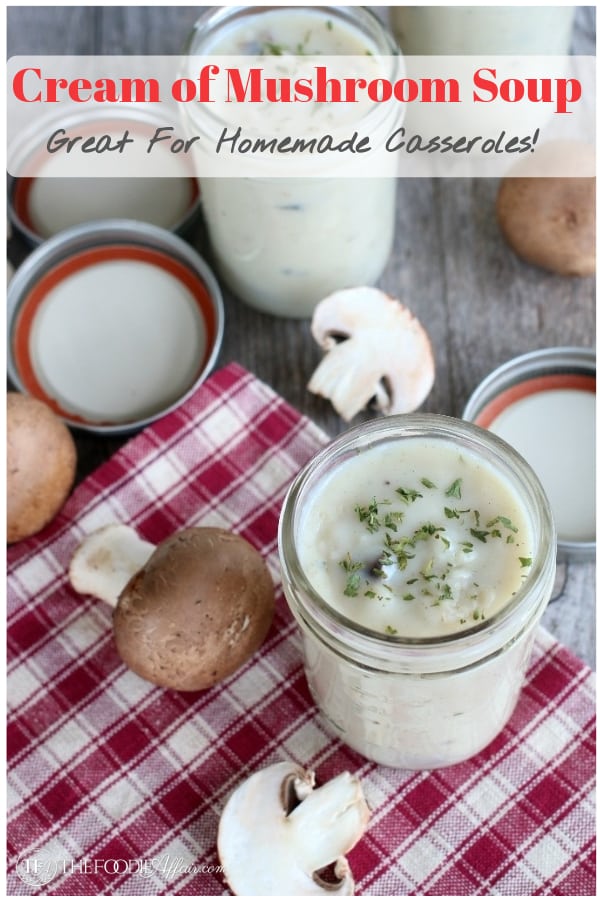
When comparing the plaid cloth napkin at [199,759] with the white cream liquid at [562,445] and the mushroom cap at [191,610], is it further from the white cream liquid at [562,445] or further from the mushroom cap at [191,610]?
the white cream liquid at [562,445]

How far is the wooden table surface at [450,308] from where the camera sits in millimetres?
1573

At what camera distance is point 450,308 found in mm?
1637

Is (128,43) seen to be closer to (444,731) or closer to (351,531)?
(351,531)

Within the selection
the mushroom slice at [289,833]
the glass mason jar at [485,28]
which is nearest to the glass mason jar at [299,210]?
the glass mason jar at [485,28]

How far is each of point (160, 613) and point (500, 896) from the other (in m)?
0.46

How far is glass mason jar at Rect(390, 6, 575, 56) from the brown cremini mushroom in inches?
31.2

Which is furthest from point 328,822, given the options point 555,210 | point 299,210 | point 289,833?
point 555,210

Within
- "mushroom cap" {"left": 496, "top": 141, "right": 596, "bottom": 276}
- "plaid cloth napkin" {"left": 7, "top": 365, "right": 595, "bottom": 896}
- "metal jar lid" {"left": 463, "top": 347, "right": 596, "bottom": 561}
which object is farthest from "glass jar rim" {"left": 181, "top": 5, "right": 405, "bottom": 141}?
"plaid cloth napkin" {"left": 7, "top": 365, "right": 595, "bottom": 896}

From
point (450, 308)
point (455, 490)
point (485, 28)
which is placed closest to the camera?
point (455, 490)

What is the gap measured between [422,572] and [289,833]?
1.14 ft

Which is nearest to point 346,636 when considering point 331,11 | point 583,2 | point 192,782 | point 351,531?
point 351,531

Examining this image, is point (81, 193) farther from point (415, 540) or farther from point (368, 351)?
point (415, 540)

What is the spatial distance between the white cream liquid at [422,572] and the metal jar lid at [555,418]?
→ 36cm

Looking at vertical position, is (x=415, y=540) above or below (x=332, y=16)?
below
